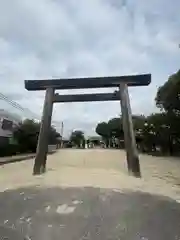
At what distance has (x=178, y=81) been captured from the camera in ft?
89.6

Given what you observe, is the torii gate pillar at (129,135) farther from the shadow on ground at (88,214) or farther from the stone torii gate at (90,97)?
the shadow on ground at (88,214)

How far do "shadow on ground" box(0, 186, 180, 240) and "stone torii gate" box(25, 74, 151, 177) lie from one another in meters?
4.38

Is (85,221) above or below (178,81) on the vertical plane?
below

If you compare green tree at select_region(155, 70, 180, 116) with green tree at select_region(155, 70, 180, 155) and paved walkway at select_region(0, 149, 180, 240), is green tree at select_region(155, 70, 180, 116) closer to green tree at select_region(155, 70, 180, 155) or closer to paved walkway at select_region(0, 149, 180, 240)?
green tree at select_region(155, 70, 180, 155)

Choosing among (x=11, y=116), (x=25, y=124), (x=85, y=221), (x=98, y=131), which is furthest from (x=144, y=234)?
(x=98, y=131)

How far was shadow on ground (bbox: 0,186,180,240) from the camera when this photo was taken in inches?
219

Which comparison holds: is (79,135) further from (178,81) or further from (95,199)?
(95,199)

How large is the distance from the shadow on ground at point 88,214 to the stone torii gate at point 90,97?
14.4 ft

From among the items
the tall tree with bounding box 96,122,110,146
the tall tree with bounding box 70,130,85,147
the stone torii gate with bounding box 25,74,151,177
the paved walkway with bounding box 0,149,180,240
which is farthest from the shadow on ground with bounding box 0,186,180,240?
the tall tree with bounding box 70,130,85,147

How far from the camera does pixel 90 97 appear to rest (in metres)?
14.8

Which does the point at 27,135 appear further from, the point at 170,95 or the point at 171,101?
the point at 170,95

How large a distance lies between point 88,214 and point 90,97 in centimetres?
866

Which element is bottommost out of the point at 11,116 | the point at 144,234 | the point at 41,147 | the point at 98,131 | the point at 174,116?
the point at 144,234

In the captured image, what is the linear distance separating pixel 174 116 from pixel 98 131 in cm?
7150
